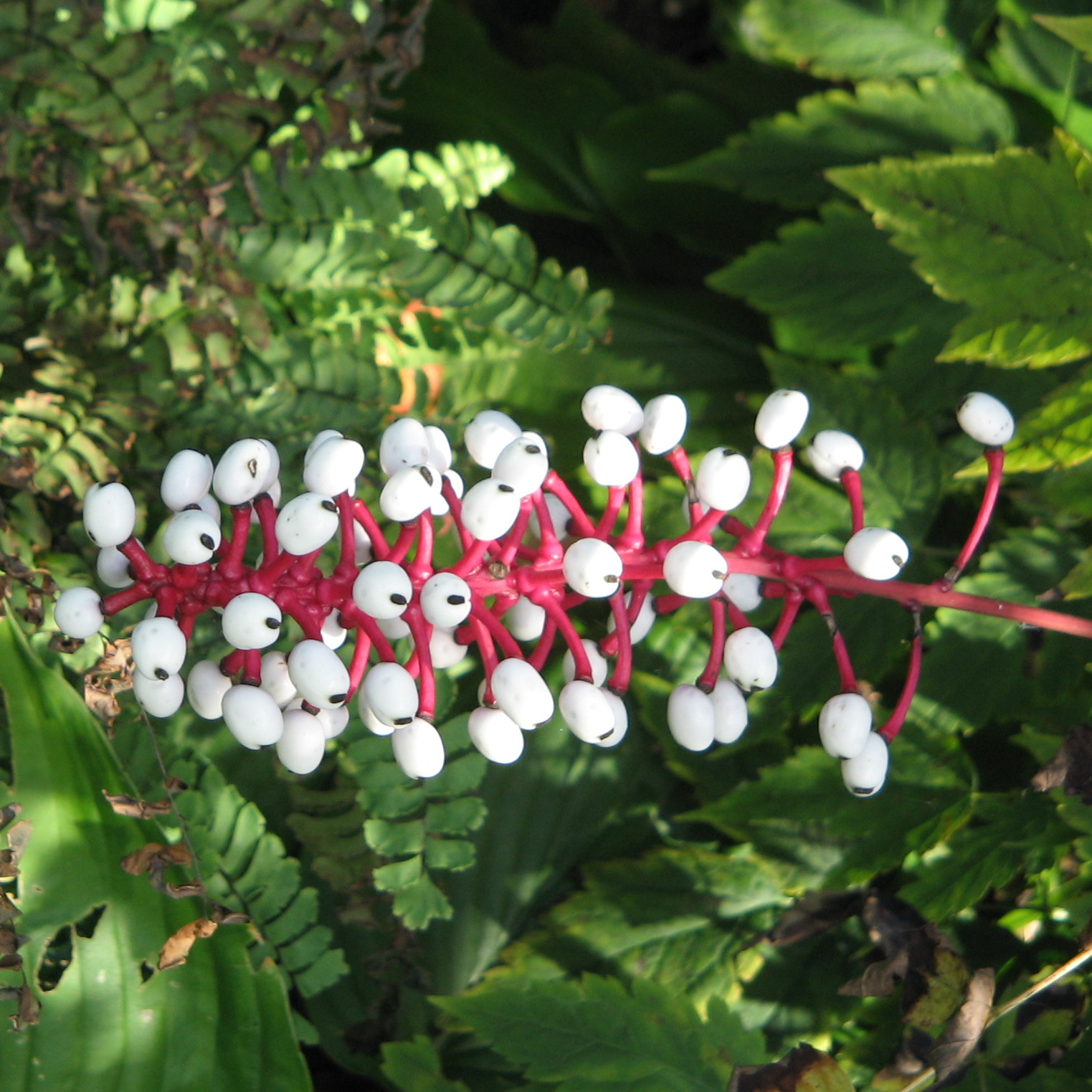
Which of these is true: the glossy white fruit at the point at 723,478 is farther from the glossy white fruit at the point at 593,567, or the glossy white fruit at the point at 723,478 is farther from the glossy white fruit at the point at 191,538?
the glossy white fruit at the point at 191,538

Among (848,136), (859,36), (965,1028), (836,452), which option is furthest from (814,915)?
(859,36)

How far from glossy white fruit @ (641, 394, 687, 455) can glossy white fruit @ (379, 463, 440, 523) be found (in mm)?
205

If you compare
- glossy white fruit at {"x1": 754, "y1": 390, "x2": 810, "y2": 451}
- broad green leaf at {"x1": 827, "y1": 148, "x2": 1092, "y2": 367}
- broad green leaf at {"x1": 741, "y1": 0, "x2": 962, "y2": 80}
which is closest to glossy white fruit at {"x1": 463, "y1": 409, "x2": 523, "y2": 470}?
glossy white fruit at {"x1": 754, "y1": 390, "x2": 810, "y2": 451}

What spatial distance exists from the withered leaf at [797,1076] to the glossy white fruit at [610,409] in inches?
22.4

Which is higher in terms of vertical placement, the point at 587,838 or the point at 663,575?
the point at 663,575

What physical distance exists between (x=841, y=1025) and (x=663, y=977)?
22 centimetres

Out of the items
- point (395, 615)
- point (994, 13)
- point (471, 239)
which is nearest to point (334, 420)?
point (471, 239)

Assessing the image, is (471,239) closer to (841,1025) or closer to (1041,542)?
(1041,542)

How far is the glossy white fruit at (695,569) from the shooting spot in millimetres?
732

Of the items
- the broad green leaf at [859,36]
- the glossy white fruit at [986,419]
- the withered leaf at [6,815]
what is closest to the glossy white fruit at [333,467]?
the withered leaf at [6,815]

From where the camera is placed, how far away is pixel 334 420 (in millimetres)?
1188

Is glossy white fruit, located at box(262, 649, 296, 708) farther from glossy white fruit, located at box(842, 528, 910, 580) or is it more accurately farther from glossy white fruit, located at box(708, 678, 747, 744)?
glossy white fruit, located at box(842, 528, 910, 580)

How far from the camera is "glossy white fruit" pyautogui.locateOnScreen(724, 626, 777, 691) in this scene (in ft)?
2.57

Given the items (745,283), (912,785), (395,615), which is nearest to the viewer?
(395,615)
